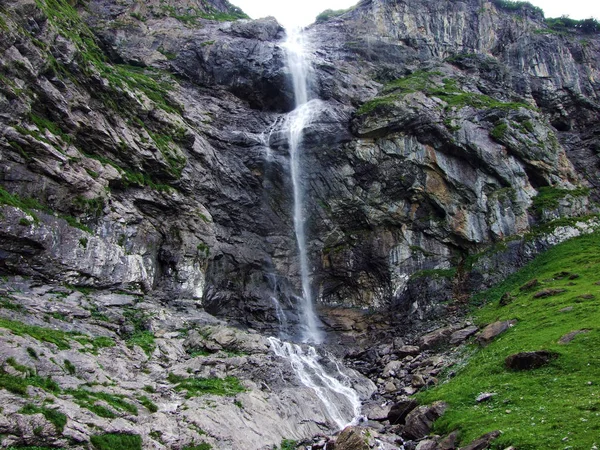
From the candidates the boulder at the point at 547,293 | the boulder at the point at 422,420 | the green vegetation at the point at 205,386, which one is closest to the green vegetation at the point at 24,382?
the green vegetation at the point at 205,386

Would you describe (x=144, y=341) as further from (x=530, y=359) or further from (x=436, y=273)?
(x=436, y=273)

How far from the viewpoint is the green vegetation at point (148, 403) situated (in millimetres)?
17584

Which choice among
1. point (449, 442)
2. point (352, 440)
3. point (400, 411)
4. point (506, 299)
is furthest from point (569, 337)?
point (352, 440)

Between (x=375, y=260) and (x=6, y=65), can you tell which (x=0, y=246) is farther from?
(x=375, y=260)

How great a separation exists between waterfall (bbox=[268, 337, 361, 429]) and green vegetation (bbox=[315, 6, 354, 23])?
206 feet

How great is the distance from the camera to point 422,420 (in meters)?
19.6

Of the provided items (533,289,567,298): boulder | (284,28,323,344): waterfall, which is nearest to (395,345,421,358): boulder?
(284,28,323,344): waterfall

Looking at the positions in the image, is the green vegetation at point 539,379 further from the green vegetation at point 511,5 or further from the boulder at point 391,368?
the green vegetation at point 511,5

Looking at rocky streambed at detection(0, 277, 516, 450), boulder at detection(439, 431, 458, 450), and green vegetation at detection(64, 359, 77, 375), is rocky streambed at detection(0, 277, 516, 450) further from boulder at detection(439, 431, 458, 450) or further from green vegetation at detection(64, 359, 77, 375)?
boulder at detection(439, 431, 458, 450)

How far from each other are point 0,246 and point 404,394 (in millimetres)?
23646

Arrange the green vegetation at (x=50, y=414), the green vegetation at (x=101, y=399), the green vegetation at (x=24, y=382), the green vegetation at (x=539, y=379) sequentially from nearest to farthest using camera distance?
the green vegetation at (x=50, y=414) < the green vegetation at (x=539, y=379) < the green vegetation at (x=24, y=382) < the green vegetation at (x=101, y=399)

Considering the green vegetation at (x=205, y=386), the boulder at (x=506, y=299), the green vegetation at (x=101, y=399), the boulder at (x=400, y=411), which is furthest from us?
the boulder at (x=506, y=299)

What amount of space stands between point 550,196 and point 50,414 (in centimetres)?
4458

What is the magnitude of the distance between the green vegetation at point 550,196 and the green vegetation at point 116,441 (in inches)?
1583
